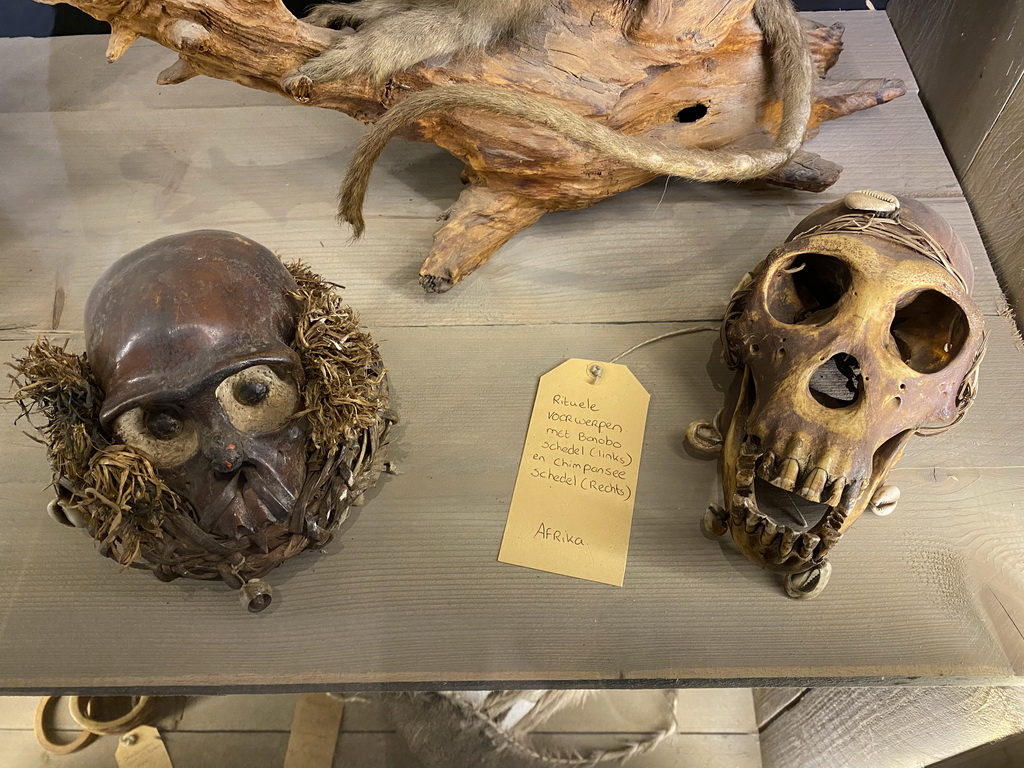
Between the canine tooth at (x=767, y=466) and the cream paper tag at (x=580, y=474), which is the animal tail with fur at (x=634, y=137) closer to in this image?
the cream paper tag at (x=580, y=474)

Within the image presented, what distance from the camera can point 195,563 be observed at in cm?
99

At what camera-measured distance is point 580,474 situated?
1156 mm

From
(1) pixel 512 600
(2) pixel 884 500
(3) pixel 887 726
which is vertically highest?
(2) pixel 884 500

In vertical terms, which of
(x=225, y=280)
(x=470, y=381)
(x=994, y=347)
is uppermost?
(x=225, y=280)

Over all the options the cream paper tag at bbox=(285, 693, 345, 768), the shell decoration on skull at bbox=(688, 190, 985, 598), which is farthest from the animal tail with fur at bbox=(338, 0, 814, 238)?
the cream paper tag at bbox=(285, 693, 345, 768)

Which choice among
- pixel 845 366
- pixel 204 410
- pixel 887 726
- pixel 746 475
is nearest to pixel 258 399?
pixel 204 410

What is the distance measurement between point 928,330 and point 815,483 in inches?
13.0

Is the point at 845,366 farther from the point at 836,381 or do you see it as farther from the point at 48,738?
the point at 48,738

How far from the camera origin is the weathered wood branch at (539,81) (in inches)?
45.6

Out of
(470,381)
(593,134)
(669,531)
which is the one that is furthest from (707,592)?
(593,134)

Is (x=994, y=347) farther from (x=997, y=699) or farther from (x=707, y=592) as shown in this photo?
(x=707, y=592)

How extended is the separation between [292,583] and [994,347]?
4.13ft

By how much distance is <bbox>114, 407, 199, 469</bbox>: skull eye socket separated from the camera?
35.5 inches

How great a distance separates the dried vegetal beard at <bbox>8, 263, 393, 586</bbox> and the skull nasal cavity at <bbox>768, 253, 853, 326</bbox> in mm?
619
